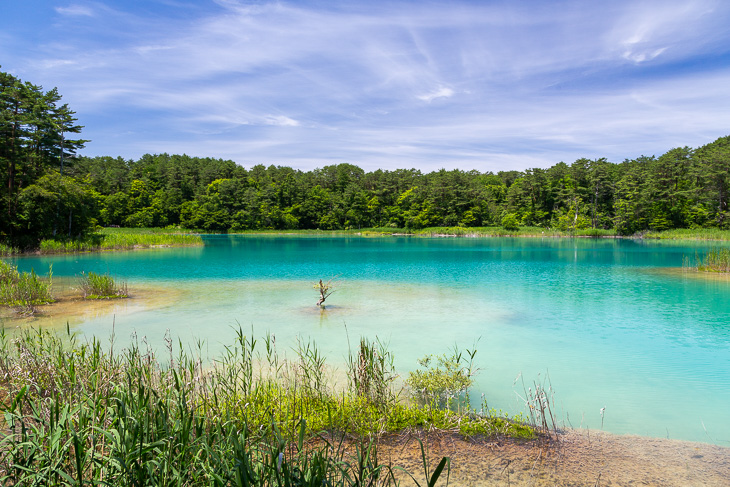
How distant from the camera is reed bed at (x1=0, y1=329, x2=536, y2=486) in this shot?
2250mm

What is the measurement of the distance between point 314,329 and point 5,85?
32395 millimetres

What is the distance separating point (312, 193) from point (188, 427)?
3236 inches

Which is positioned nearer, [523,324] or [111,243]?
[523,324]

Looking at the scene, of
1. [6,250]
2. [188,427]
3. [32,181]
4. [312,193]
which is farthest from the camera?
[312,193]

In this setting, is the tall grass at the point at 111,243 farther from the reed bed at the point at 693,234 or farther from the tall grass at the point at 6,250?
the reed bed at the point at 693,234

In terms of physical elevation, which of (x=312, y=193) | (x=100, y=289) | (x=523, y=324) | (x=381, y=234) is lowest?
(x=523, y=324)

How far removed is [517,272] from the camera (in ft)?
68.2

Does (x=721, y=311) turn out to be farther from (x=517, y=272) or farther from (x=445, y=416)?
(x=445, y=416)

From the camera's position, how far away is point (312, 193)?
8362 centimetres

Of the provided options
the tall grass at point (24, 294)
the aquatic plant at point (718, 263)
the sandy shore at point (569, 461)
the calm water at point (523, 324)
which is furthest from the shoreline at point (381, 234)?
the sandy shore at point (569, 461)

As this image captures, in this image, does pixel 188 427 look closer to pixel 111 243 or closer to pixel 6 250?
pixel 6 250

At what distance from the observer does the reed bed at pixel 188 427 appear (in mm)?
2250

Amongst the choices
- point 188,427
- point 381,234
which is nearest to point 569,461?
point 188,427

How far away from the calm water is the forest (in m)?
14.9
